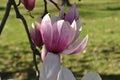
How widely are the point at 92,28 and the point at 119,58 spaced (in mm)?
2918

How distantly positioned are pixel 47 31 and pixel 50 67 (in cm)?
14

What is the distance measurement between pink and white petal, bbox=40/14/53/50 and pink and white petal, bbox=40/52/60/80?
0.08m

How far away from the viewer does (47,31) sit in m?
1.01

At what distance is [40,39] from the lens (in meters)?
1.05

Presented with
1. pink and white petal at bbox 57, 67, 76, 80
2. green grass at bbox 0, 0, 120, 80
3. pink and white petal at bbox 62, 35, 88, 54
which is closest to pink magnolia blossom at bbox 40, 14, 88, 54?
pink and white petal at bbox 62, 35, 88, 54

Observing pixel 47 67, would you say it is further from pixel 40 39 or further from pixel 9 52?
pixel 9 52

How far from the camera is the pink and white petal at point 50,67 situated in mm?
883

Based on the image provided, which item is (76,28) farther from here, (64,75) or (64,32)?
(64,75)

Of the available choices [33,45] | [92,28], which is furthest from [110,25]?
[33,45]

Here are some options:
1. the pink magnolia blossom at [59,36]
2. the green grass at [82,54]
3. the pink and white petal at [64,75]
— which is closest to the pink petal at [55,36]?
the pink magnolia blossom at [59,36]

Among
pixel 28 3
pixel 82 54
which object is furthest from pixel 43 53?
pixel 82 54

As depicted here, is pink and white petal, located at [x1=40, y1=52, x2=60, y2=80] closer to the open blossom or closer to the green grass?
the open blossom

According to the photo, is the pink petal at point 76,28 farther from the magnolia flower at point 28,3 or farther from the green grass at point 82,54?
the green grass at point 82,54

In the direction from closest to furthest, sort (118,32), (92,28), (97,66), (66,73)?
(66,73), (97,66), (118,32), (92,28)
